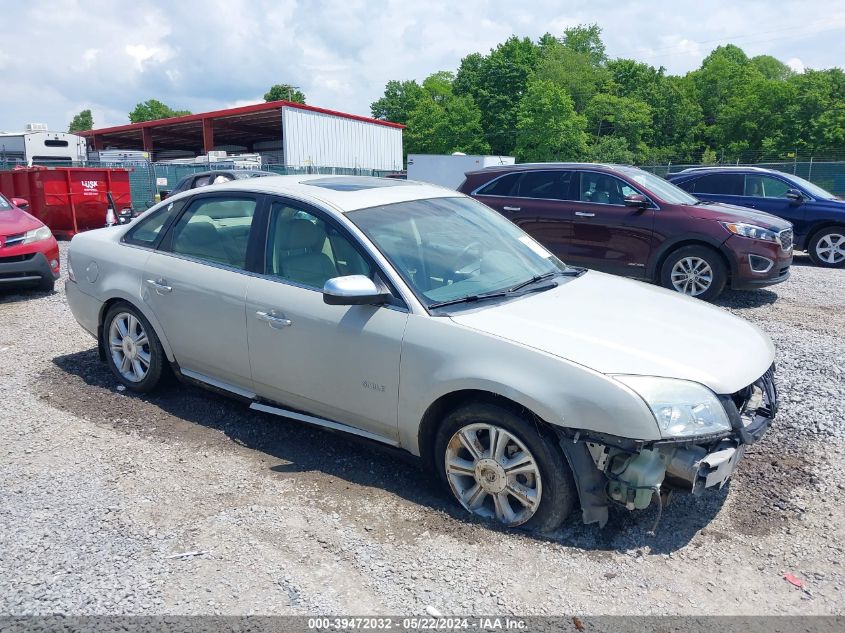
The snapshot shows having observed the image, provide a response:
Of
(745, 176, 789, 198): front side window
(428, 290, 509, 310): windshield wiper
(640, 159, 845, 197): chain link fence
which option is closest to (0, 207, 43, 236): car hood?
(428, 290, 509, 310): windshield wiper

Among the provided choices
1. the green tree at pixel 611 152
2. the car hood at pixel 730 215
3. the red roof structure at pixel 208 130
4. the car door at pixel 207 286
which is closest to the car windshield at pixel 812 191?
the car hood at pixel 730 215

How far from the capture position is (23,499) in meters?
3.68

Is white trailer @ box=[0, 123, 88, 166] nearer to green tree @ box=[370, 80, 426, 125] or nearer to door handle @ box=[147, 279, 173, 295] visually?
door handle @ box=[147, 279, 173, 295]

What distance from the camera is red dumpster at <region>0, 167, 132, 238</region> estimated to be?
15242 mm

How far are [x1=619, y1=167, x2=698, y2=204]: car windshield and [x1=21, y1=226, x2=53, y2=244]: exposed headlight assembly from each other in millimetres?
7830

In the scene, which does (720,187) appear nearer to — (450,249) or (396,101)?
(450,249)

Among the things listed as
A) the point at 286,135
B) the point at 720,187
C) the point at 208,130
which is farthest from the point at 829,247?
the point at 208,130

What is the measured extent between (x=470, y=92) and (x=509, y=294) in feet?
235

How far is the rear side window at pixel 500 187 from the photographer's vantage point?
980 cm

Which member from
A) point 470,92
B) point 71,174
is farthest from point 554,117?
point 71,174

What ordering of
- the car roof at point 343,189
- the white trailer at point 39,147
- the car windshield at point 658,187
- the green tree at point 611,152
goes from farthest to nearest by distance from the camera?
1. the green tree at point 611,152
2. the white trailer at point 39,147
3. the car windshield at point 658,187
4. the car roof at point 343,189

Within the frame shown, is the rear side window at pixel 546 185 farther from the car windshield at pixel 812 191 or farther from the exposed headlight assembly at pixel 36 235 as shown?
the exposed headlight assembly at pixel 36 235

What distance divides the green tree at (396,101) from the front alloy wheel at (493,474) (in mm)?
87472

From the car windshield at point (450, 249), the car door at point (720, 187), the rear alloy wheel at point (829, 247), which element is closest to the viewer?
the car windshield at point (450, 249)
